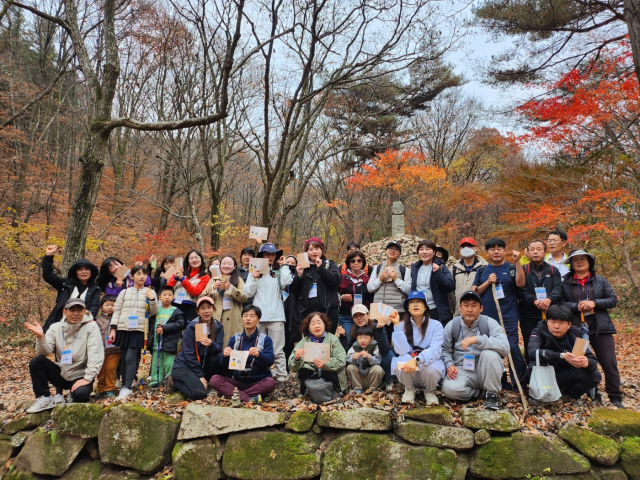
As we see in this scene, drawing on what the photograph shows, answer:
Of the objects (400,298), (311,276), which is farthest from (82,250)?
(400,298)

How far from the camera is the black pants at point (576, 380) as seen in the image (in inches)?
140

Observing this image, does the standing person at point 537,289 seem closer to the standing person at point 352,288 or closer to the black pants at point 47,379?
the standing person at point 352,288

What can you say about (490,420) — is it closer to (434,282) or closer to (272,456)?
(434,282)

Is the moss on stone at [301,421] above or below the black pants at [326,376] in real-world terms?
below

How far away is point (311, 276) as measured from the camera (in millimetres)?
4660

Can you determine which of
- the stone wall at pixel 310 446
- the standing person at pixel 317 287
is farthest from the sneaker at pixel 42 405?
the standing person at pixel 317 287

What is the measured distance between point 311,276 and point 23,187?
11645 millimetres

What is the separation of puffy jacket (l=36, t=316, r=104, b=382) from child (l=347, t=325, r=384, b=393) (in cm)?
291

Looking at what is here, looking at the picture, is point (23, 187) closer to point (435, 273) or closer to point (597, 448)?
point (435, 273)

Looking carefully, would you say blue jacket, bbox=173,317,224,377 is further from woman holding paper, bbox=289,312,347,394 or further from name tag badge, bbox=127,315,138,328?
woman holding paper, bbox=289,312,347,394

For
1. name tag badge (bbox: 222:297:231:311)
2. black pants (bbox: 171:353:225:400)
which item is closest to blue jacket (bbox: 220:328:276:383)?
black pants (bbox: 171:353:225:400)

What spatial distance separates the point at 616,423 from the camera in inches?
133

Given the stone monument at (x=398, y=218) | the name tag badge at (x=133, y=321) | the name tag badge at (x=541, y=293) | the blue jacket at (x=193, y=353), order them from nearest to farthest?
the name tag badge at (x=541, y=293) → the blue jacket at (x=193, y=353) → the name tag badge at (x=133, y=321) → the stone monument at (x=398, y=218)

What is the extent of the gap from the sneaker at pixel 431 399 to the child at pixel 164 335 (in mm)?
2949
